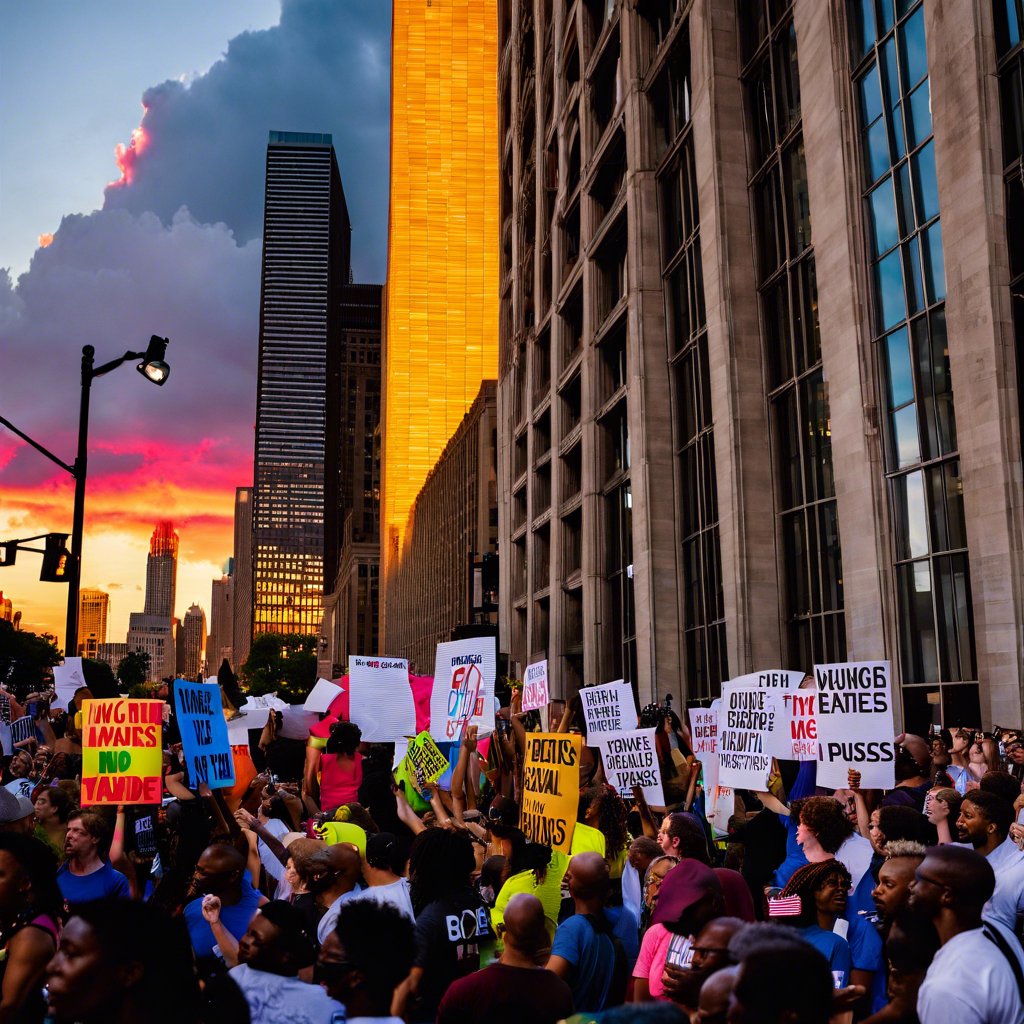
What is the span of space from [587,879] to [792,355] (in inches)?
905

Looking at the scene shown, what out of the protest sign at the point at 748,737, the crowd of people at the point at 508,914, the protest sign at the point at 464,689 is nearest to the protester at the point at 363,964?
the crowd of people at the point at 508,914

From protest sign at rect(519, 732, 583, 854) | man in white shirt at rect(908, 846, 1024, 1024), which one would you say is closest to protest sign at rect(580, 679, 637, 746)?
protest sign at rect(519, 732, 583, 854)

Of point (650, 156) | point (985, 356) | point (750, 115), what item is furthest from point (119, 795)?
point (650, 156)

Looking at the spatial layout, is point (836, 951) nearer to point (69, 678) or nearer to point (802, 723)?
point (802, 723)

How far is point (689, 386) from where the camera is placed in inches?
1330

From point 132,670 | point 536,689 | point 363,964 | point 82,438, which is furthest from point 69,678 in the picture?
point 132,670

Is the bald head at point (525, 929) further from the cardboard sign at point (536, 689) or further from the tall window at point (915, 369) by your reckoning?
the tall window at point (915, 369)

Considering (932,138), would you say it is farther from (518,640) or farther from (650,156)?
(518,640)

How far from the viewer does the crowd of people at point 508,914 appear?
12.9 ft

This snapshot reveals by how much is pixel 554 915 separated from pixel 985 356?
14637 millimetres

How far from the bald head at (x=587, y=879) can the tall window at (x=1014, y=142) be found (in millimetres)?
14507

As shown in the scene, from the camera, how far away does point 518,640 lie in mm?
56375

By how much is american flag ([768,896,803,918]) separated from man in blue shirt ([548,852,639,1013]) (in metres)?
0.91

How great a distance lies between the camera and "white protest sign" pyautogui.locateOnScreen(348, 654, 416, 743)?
38.8 ft
